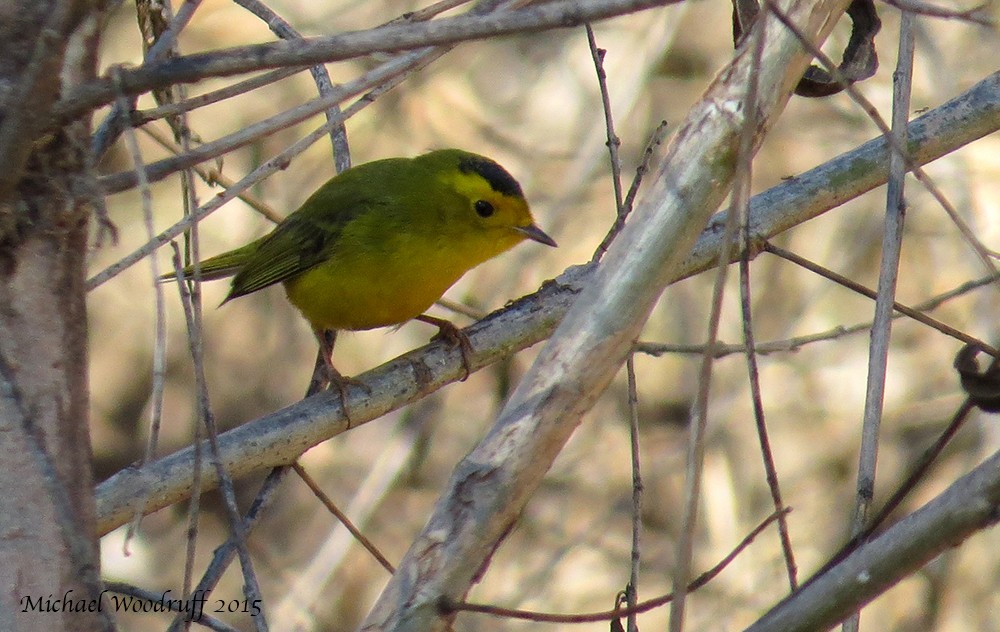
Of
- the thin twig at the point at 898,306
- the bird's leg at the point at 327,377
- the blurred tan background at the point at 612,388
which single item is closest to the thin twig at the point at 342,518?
the bird's leg at the point at 327,377

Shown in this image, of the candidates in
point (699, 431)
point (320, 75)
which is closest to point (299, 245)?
point (320, 75)

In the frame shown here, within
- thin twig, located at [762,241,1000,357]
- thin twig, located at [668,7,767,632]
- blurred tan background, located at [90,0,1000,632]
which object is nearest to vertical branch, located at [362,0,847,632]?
thin twig, located at [668,7,767,632]

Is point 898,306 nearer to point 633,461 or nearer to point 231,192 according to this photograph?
point 633,461

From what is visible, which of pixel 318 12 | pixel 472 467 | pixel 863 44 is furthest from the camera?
pixel 318 12

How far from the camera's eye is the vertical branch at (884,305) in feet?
6.91

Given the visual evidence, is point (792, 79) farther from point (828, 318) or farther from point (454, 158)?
point (828, 318)

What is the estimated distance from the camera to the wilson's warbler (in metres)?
4.54

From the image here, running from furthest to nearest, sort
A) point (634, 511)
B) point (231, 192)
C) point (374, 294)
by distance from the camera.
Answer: point (374, 294) → point (634, 511) → point (231, 192)

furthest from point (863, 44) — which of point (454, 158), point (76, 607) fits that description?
point (454, 158)

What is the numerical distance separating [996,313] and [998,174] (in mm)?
1028

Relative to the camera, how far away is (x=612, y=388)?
7988 mm

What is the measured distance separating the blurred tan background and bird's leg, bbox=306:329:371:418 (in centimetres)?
192

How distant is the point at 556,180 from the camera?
779 centimetres

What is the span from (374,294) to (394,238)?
10.5 inches
